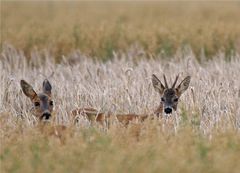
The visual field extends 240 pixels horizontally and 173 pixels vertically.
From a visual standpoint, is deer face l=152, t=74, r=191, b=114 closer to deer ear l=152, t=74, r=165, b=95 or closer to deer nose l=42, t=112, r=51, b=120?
deer ear l=152, t=74, r=165, b=95

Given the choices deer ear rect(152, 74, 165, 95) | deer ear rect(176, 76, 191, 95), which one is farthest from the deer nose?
deer ear rect(176, 76, 191, 95)

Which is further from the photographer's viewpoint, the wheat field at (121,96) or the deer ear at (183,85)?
the deer ear at (183,85)

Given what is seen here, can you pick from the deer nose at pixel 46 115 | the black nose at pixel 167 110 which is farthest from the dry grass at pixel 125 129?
the black nose at pixel 167 110

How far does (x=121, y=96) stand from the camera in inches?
412

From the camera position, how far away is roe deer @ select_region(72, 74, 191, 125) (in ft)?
29.7

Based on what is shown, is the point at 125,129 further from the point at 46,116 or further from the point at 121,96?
the point at 121,96

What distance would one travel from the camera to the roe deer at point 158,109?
29.7 ft

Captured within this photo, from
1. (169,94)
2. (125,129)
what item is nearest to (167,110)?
(169,94)

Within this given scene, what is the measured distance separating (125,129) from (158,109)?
7.96 feet

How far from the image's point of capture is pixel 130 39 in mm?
16844

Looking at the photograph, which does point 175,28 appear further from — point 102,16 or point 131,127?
point 131,127

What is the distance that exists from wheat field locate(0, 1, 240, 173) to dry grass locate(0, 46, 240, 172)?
0.5 inches

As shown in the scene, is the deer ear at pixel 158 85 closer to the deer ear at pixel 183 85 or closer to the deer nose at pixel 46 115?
the deer ear at pixel 183 85

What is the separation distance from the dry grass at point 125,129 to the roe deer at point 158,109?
0.59 ft
